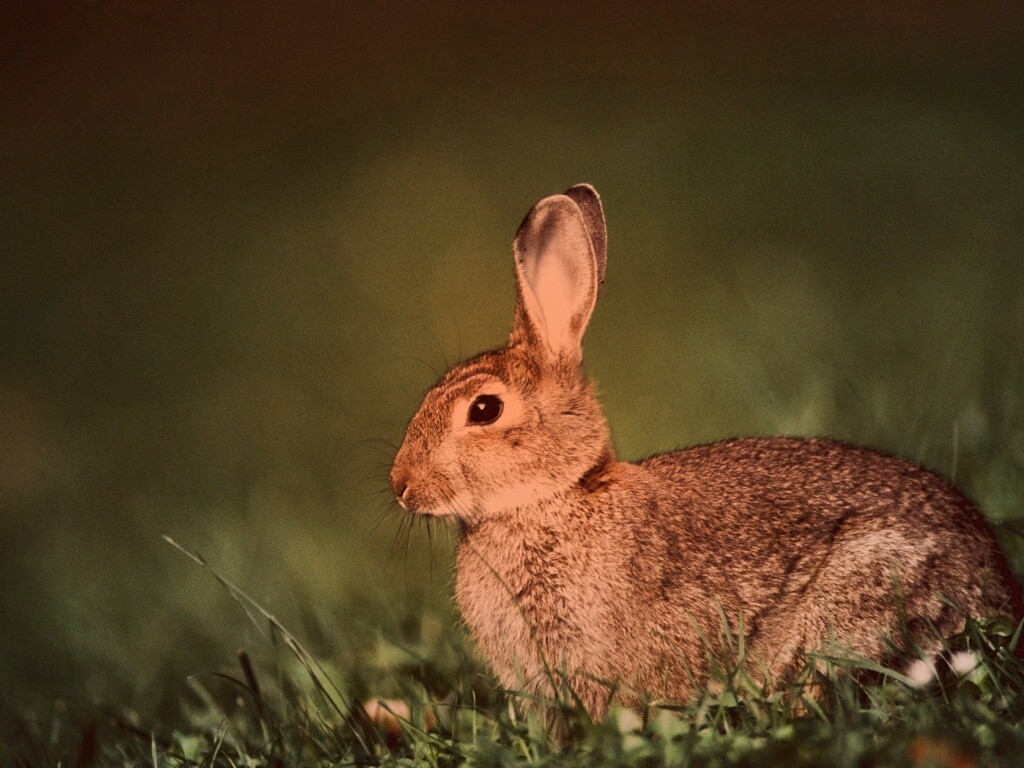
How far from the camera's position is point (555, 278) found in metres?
4.83

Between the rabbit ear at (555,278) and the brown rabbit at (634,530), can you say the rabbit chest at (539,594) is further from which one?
the rabbit ear at (555,278)

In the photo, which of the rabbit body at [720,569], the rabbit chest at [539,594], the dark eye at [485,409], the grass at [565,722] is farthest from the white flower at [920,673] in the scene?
the dark eye at [485,409]

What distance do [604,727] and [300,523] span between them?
310cm

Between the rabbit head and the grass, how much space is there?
608mm

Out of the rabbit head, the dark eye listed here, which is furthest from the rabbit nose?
the dark eye

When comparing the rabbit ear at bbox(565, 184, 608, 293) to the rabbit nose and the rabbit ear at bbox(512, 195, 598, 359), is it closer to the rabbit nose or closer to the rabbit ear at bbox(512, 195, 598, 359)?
the rabbit ear at bbox(512, 195, 598, 359)

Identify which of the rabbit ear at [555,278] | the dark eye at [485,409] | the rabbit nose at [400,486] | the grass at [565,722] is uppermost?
the rabbit ear at [555,278]

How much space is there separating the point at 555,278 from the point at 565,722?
1896 millimetres

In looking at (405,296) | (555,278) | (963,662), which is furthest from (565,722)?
(405,296)

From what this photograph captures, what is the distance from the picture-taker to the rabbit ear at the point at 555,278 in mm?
4742

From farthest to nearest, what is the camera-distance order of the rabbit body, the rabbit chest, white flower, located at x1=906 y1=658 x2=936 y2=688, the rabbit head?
the rabbit head → the rabbit chest → the rabbit body → white flower, located at x1=906 y1=658 x2=936 y2=688

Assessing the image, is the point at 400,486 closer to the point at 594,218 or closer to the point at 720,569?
the point at 720,569

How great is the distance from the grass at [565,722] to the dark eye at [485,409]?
0.83 metres

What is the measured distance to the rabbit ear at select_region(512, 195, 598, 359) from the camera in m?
4.74
